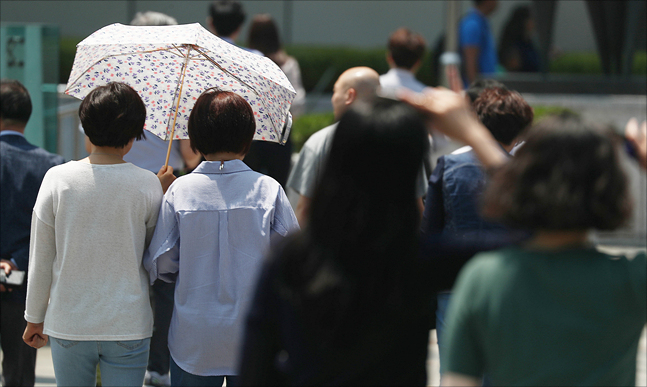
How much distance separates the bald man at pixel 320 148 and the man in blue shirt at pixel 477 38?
2.73m

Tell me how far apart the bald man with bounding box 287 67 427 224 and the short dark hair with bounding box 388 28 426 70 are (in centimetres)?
118

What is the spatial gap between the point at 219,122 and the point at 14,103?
1628mm

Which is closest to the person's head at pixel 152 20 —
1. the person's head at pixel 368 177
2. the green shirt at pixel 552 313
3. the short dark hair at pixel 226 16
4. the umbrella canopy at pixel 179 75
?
the umbrella canopy at pixel 179 75

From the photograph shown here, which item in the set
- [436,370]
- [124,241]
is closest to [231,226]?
[124,241]

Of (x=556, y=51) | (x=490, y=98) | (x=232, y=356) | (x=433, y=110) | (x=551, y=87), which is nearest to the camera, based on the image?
(x=433, y=110)

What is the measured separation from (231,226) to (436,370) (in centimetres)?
284

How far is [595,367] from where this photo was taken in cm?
159

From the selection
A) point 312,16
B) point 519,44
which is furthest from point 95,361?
point 312,16

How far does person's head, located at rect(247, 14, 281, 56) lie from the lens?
19.4 feet

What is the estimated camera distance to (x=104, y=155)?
297 cm

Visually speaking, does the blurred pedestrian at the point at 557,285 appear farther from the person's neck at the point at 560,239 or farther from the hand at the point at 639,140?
the hand at the point at 639,140

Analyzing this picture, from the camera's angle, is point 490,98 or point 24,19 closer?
point 490,98

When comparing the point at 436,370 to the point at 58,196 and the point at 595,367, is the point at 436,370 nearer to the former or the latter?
the point at 58,196

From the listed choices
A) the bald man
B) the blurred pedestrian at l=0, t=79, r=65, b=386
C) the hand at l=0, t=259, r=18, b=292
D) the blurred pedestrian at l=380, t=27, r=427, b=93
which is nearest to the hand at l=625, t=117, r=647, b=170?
the bald man
